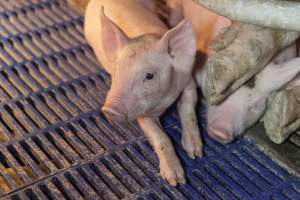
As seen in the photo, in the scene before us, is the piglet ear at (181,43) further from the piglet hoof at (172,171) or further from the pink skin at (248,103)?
the piglet hoof at (172,171)

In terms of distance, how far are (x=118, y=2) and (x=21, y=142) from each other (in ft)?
2.27

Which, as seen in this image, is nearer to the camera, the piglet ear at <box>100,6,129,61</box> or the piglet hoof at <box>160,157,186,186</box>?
the piglet hoof at <box>160,157,186,186</box>

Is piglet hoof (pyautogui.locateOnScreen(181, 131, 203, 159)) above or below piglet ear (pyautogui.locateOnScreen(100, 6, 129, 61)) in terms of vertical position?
below

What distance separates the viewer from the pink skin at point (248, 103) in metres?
1.81

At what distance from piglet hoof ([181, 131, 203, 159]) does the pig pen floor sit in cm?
2

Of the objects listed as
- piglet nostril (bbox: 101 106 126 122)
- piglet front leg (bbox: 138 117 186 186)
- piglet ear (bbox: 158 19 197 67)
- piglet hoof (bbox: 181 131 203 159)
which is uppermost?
piglet ear (bbox: 158 19 197 67)

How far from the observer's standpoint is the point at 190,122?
1.91 metres

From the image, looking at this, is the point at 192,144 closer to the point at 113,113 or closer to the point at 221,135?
the point at 221,135

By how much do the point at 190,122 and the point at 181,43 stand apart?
299 millimetres

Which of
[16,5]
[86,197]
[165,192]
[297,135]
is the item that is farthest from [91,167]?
[16,5]

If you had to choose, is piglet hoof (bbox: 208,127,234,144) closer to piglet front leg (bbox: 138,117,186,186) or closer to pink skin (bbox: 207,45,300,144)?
pink skin (bbox: 207,45,300,144)

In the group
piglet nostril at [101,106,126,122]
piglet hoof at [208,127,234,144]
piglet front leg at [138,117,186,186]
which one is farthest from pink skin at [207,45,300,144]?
piglet nostril at [101,106,126,122]

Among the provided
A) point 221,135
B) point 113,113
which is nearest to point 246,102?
point 221,135

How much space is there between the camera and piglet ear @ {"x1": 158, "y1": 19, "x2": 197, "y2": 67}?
1.76m
